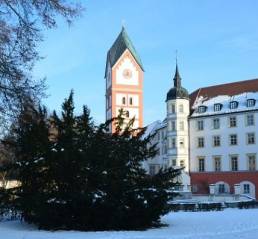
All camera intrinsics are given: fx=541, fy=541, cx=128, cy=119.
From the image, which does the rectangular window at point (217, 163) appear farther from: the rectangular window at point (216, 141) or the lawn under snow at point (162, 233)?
the lawn under snow at point (162, 233)

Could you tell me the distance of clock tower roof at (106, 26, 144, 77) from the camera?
273ft

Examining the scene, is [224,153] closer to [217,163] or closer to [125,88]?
[217,163]

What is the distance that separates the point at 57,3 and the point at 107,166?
804 centimetres

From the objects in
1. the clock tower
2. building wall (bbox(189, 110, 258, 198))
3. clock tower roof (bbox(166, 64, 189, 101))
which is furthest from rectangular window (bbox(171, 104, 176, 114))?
the clock tower

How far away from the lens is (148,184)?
19.1m

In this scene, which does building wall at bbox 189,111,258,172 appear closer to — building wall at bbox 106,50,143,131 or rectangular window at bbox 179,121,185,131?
rectangular window at bbox 179,121,185,131

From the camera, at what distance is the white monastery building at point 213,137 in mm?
61156

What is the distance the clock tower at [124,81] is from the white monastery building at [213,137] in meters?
9.69

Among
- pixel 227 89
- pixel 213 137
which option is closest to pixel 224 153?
pixel 213 137

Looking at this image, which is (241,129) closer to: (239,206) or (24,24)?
(239,206)

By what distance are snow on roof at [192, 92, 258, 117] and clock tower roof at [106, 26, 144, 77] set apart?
1930 cm

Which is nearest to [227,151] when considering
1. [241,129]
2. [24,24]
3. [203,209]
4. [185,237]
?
[241,129]

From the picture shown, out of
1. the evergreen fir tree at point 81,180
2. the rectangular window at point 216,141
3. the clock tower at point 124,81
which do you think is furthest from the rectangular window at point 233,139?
the evergreen fir tree at point 81,180

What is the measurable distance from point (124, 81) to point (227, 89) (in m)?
19.8
